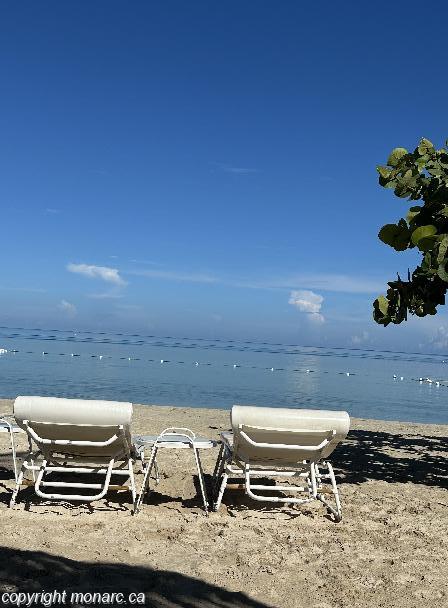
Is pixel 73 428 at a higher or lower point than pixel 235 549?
higher

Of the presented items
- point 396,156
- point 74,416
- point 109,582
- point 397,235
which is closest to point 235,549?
point 109,582

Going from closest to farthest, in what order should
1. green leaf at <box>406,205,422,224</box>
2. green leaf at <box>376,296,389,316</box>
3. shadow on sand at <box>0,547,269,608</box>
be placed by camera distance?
shadow on sand at <box>0,547,269,608</box> < green leaf at <box>406,205,422,224</box> < green leaf at <box>376,296,389,316</box>

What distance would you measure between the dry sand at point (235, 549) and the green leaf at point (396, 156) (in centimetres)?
335

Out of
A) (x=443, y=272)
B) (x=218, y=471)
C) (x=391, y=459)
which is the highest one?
(x=443, y=272)

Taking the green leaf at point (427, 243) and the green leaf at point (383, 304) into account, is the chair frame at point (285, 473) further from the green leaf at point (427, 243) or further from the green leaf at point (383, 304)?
the green leaf at point (427, 243)

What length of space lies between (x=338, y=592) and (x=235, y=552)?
84cm

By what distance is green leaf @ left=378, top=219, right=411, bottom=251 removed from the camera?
5.66 metres

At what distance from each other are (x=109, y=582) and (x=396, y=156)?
4.85 metres

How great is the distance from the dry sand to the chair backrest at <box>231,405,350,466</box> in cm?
60

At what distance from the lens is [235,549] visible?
4.31 m

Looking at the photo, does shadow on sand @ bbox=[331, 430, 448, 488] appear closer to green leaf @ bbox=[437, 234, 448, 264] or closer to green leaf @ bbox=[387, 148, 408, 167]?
green leaf @ bbox=[437, 234, 448, 264]

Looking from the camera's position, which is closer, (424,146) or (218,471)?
(218,471)

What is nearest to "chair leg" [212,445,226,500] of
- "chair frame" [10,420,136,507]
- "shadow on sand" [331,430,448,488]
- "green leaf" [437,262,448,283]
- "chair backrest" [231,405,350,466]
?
"chair backrest" [231,405,350,466]

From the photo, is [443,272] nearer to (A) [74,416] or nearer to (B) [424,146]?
(B) [424,146]
